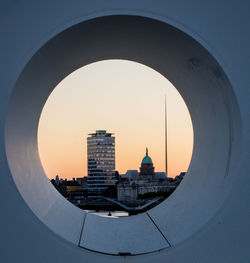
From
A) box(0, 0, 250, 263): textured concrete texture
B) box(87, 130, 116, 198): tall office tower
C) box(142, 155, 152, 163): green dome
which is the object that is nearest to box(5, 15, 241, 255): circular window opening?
box(0, 0, 250, 263): textured concrete texture

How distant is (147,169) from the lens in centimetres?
8369

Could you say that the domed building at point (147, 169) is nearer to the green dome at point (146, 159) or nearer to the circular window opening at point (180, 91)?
the green dome at point (146, 159)

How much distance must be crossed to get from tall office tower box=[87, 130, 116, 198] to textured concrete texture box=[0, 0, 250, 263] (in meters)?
95.4

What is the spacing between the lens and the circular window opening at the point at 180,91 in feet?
16.2

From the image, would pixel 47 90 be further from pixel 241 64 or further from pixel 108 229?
pixel 241 64

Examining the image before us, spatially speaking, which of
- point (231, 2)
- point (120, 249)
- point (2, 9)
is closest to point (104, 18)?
point (2, 9)

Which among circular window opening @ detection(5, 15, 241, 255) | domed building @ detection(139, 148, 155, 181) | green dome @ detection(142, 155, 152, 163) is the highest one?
green dome @ detection(142, 155, 152, 163)

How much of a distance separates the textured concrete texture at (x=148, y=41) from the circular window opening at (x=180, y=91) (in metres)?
0.02

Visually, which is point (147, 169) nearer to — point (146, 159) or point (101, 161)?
point (146, 159)

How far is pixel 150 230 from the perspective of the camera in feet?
20.3

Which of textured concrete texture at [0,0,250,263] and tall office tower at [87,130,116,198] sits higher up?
tall office tower at [87,130,116,198]

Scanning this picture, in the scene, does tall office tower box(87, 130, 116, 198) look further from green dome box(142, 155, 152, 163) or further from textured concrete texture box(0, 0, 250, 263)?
textured concrete texture box(0, 0, 250, 263)

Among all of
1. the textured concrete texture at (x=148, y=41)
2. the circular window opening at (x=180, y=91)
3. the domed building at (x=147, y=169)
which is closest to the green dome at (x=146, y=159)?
the domed building at (x=147, y=169)

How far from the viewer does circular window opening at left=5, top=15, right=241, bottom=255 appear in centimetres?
493
